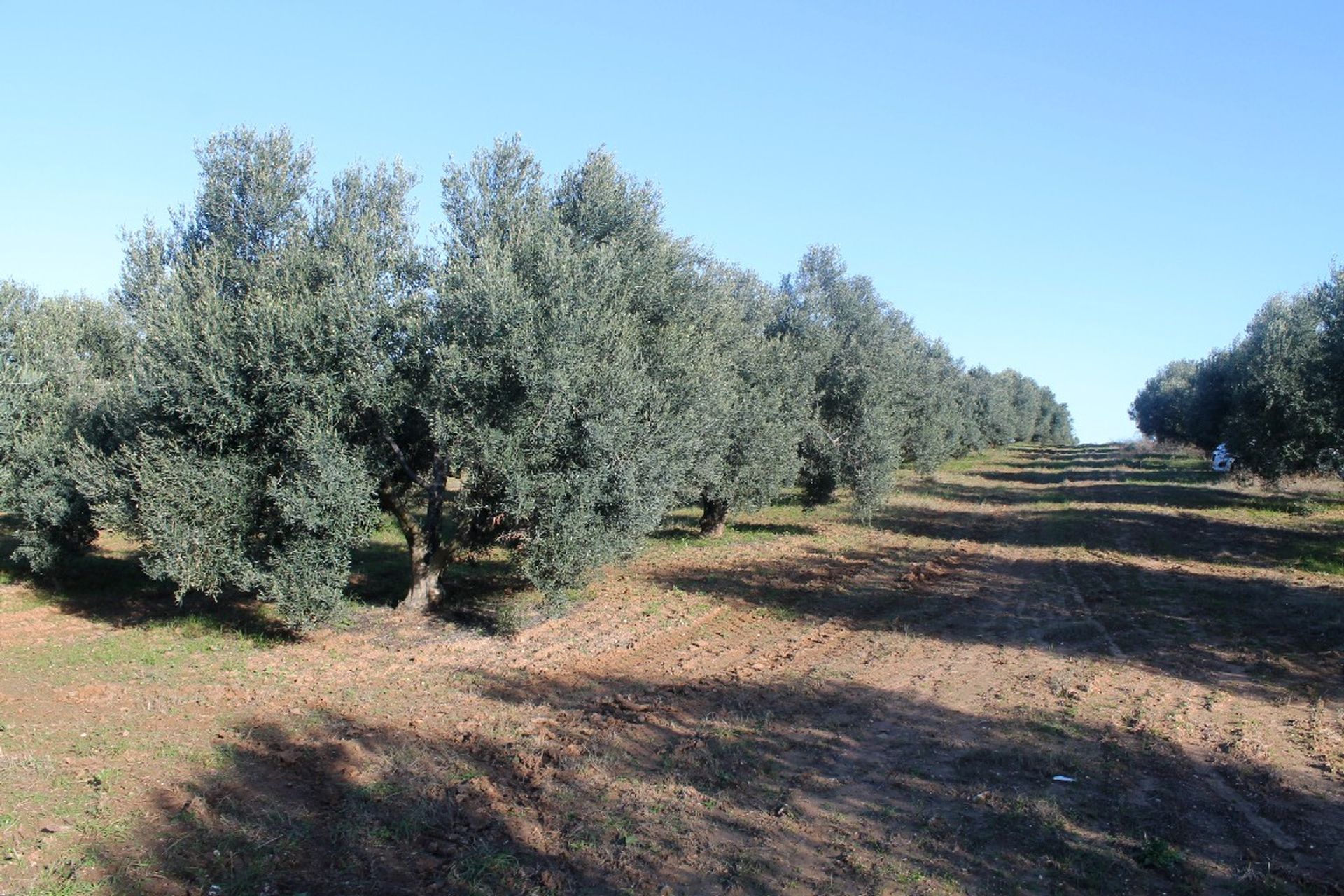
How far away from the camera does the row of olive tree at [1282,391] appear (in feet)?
67.8

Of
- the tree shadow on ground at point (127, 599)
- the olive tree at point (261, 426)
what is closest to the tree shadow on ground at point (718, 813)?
the olive tree at point (261, 426)

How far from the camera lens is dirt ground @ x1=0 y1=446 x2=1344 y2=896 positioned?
20.8 feet

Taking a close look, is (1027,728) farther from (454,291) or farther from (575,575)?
(454,291)

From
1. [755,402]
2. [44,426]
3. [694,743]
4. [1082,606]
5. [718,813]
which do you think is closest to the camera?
[718,813]

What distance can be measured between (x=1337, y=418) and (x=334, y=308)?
78.1 ft

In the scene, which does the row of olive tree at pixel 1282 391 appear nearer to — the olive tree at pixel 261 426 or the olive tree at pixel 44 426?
the olive tree at pixel 261 426

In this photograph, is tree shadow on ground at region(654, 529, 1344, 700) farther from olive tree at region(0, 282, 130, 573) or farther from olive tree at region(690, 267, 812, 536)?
olive tree at region(0, 282, 130, 573)

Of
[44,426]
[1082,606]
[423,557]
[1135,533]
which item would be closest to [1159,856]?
[1082,606]

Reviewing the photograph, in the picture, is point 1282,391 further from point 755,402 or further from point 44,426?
point 44,426

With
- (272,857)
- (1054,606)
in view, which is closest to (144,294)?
(272,857)

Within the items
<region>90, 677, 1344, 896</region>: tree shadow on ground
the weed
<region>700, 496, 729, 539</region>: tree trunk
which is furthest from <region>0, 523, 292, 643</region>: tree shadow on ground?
<region>700, 496, 729, 539</region>: tree trunk

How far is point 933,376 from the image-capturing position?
37312mm

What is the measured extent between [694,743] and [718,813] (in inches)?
66.9

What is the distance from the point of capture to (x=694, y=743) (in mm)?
8914
